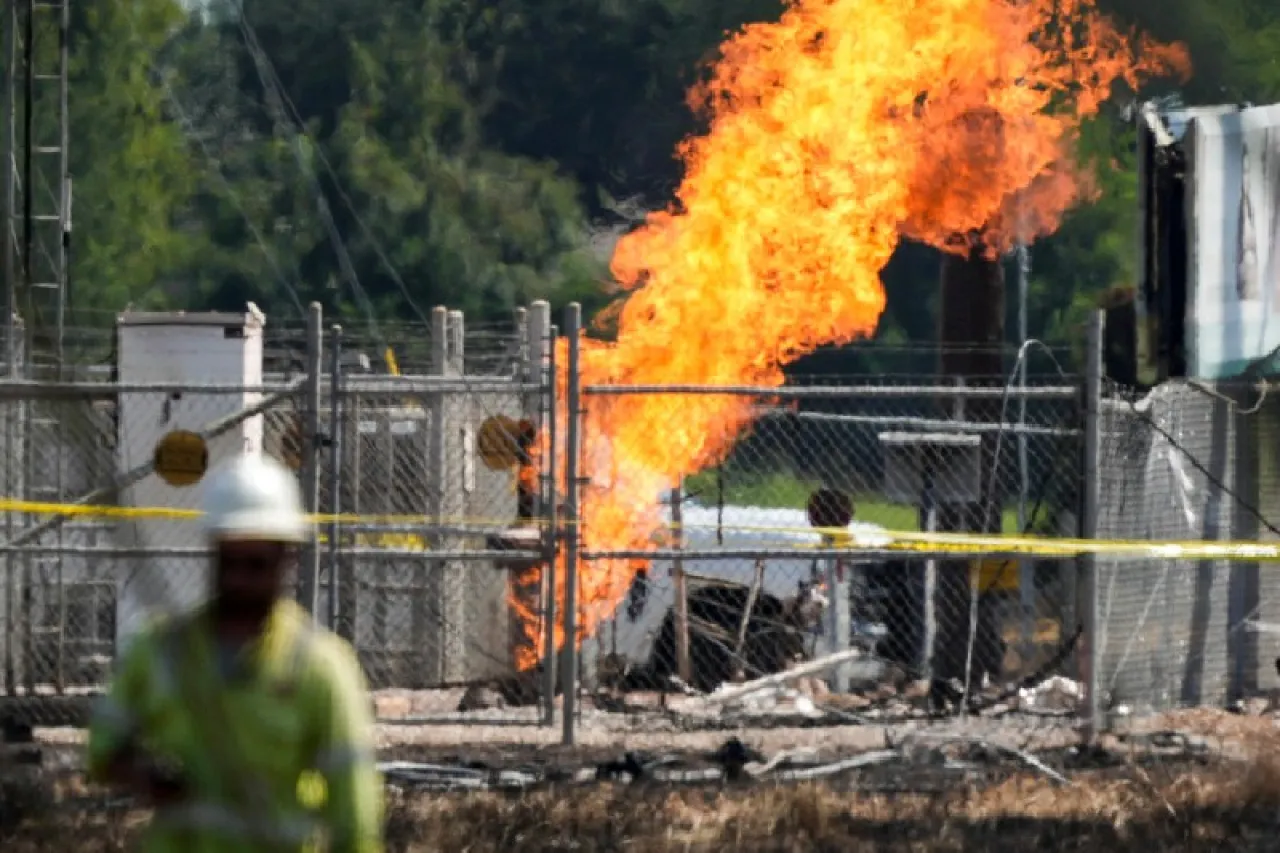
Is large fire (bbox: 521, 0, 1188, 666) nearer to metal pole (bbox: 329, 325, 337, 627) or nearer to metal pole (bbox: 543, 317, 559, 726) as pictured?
metal pole (bbox: 543, 317, 559, 726)

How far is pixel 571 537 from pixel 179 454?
2320mm

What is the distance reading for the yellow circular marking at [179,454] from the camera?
1263 centimetres

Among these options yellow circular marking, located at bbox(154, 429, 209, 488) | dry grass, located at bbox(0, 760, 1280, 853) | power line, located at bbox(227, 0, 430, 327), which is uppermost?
power line, located at bbox(227, 0, 430, 327)

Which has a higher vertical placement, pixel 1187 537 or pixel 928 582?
pixel 1187 537

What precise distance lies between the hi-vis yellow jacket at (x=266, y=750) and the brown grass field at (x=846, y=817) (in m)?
4.69

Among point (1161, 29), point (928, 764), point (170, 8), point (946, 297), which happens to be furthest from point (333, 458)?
point (170, 8)

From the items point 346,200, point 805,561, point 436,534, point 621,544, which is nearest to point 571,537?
point 621,544

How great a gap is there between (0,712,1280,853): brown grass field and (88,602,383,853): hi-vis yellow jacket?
4693 millimetres

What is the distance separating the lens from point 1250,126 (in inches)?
535

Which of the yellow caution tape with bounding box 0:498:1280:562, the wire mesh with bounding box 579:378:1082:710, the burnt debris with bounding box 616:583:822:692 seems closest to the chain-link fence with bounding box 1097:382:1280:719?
the wire mesh with bounding box 579:378:1082:710

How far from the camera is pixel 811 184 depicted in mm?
15172

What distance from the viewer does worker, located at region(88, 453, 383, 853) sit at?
16.3 ft

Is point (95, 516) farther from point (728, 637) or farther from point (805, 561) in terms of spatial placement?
point (805, 561)

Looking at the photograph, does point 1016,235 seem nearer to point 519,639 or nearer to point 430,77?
point 519,639
